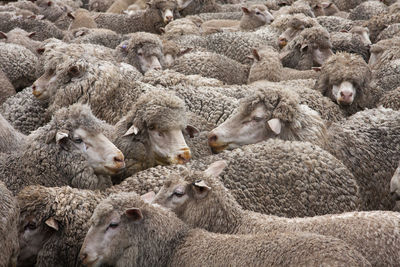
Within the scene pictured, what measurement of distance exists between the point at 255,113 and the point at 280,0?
7955mm

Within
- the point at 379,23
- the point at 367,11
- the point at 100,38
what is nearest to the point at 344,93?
the point at 379,23

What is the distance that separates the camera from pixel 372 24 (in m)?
9.91

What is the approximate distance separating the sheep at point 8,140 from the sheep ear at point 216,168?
1.65 meters

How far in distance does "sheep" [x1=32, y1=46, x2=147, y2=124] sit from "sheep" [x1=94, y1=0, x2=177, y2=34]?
4968 millimetres

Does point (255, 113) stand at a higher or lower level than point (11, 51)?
higher

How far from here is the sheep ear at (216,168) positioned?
485 centimetres

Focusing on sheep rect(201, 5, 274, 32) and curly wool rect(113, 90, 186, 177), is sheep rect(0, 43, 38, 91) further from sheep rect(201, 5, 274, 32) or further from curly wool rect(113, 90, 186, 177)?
sheep rect(201, 5, 274, 32)

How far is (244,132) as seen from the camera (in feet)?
19.0

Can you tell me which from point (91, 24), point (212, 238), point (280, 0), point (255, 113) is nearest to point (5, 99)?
point (255, 113)

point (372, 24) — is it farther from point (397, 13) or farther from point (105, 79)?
point (105, 79)

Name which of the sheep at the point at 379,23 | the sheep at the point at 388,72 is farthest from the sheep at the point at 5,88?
the sheep at the point at 379,23

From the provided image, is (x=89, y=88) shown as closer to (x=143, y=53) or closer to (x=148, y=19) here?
(x=143, y=53)

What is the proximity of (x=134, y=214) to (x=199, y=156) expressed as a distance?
1617mm

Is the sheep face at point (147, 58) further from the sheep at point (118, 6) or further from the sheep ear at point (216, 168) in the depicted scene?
the sheep at point (118, 6)
